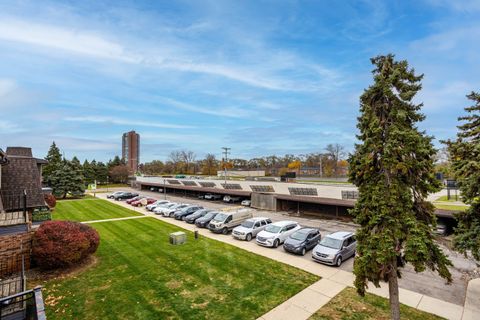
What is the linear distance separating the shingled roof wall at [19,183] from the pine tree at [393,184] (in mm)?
18290

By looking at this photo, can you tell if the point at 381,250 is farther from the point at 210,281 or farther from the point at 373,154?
the point at 210,281

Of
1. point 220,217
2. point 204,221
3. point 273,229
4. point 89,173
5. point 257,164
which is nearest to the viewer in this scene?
point 273,229

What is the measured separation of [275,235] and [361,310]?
27.0 ft

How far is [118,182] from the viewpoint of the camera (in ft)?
259

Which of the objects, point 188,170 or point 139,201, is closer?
point 139,201

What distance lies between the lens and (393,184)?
8.12m

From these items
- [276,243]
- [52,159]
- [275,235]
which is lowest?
[276,243]

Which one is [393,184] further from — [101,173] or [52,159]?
[101,173]

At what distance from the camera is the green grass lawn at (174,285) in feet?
31.7

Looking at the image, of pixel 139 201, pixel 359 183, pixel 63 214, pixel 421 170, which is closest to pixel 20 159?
pixel 63 214

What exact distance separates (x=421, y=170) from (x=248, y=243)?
13.0 metres

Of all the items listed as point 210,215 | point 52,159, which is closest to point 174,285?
point 210,215

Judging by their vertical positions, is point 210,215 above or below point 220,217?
below

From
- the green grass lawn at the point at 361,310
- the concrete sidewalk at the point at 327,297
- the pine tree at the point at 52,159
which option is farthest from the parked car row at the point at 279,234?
the pine tree at the point at 52,159
